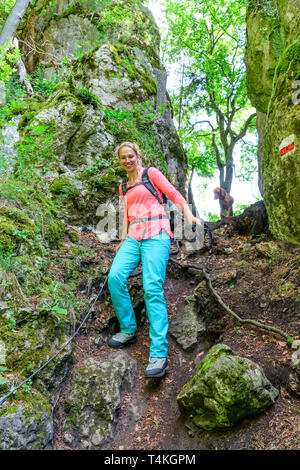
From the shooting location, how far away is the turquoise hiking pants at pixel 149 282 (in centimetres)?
343

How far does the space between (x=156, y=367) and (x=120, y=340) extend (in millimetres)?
763

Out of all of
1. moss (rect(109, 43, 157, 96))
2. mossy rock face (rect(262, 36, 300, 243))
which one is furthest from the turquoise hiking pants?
moss (rect(109, 43, 157, 96))

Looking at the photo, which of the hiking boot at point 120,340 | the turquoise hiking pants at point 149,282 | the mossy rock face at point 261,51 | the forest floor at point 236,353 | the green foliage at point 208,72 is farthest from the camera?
the green foliage at point 208,72

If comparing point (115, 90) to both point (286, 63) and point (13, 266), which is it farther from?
point (13, 266)

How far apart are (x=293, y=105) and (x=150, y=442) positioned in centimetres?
454

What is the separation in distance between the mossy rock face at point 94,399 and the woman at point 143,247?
18.2 inches

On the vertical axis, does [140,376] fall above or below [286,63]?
below

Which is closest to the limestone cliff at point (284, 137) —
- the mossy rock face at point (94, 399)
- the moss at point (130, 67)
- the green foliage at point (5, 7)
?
Answer: the mossy rock face at point (94, 399)

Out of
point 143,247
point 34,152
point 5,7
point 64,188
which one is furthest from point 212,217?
point 143,247

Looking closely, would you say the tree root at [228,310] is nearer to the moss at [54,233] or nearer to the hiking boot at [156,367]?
the hiking boot at [156,367]

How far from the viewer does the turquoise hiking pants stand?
11.3 feet

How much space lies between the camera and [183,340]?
159 inches

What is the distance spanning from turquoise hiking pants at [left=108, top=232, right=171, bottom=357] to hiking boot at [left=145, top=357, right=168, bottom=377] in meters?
0.06
